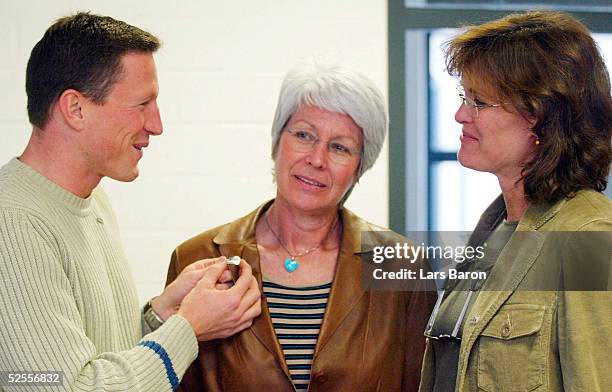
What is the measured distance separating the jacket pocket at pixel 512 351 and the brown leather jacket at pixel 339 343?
0.32 metres

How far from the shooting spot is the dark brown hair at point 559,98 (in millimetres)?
1516

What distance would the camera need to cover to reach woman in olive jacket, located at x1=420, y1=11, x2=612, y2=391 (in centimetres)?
141

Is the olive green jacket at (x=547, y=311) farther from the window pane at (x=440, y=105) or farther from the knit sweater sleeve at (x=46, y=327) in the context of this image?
the window pane at (x=440, y=105)

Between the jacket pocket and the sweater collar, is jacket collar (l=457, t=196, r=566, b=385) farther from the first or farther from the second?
the sweater collar

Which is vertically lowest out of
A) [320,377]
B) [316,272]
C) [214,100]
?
[320,377]

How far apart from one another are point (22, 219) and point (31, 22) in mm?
1370

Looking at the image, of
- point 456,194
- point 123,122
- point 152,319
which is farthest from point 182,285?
point 456,194

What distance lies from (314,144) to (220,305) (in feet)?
1.37

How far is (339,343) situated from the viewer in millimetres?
1783

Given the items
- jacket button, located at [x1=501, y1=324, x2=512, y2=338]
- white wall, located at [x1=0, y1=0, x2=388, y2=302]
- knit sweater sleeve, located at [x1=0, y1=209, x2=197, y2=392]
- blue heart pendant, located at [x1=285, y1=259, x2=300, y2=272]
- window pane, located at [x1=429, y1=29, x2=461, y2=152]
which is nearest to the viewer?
knit sweater sleeve, located at [x1=0, y1=209, x2=197, y2=392]

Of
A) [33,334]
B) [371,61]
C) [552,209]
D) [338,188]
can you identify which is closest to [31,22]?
[371,61]

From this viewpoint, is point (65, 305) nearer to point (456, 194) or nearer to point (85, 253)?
point (85, 253)

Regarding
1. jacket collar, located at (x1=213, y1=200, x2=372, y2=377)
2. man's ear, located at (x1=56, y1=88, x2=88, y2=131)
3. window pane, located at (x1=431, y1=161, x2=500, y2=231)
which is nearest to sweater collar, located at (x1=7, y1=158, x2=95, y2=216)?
man's ear, located at (x1=56, y1=88, x2=88, y2=131)

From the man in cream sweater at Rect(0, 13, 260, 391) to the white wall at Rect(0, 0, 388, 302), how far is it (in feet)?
2.84
